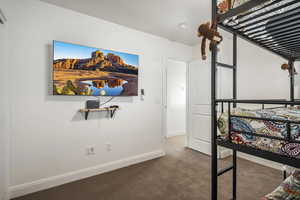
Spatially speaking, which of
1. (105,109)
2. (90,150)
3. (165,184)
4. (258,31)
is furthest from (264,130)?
(90,150)

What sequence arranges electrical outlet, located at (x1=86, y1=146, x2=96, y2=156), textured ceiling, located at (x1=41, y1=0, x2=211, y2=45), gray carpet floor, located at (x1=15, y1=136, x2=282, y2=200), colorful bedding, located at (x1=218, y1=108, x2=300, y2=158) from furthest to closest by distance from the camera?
electrical outlet, located at (x1=86, y1=146, x2=96, y2=156)
textured ceiling, located at (x1=41, y1=0, x2=211, y2=45)
gray carpet floor, located at (x1=15, y1=136, x2=282, y2=200)
colorful bedding, located at (x1=218, y1=108, x2=300, y2=158)

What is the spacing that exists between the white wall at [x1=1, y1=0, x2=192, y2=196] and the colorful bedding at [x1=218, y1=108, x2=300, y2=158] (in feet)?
5.99

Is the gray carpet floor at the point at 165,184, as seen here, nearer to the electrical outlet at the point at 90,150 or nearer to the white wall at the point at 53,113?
the white wall at the point at 53,113

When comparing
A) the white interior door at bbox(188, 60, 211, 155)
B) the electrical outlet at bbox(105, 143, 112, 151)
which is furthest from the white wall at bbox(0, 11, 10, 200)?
the white interior door at bbox(188, 60, 211, 155)

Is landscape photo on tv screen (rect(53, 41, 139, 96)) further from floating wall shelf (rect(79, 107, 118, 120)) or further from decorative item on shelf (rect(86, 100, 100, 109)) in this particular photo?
floating wall shelf (rect(79, 107, 118, 120))

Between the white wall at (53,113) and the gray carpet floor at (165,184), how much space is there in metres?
0.20

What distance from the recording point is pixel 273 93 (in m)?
2.59

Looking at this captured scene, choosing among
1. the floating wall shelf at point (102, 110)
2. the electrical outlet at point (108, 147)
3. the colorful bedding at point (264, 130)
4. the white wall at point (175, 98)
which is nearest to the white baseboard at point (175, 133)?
the white wall at point (175, 98)

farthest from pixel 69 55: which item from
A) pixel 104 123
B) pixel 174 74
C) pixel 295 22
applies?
pixel 174 74

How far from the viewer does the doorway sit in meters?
4.90

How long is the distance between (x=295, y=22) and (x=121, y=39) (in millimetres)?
2193

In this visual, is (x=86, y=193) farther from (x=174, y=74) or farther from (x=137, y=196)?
(x=174, y=74)

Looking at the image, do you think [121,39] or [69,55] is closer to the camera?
[69,55]

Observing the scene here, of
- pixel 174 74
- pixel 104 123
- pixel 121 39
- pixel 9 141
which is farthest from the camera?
pixel 174 74
